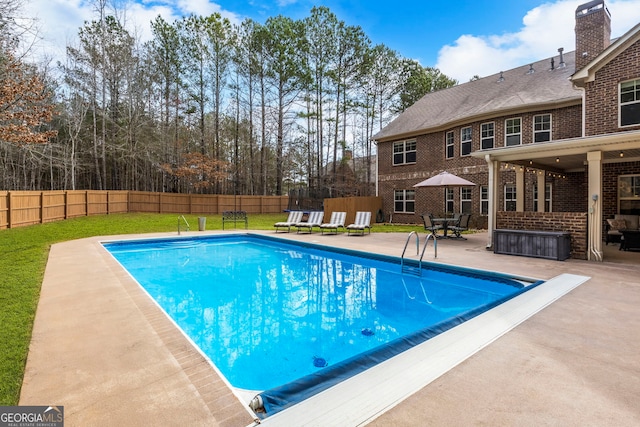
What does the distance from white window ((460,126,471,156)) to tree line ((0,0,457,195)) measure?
1293 centimetres

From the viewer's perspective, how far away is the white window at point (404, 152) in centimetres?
1728

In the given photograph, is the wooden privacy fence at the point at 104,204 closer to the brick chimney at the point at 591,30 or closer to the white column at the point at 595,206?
the white column at the point at 595,206

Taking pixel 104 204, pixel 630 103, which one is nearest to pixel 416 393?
pixel 630 103

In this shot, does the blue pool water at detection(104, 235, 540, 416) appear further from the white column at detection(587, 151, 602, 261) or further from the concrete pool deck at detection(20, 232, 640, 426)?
the white column at detection(587, 151, 602, 261)

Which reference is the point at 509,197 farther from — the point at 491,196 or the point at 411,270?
the point at 411,270

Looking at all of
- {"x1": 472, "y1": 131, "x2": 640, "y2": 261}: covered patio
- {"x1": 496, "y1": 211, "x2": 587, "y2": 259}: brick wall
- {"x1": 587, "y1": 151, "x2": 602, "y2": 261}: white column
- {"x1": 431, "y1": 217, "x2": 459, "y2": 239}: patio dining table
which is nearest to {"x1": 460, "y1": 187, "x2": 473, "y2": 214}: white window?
{"x1": 431, "y1": 217, "x2": 459, "y2": 239}: patio dining table

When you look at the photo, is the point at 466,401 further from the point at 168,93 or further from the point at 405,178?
the point at 168,93

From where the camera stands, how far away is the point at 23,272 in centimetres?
583

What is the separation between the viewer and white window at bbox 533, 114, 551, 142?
12.5 m

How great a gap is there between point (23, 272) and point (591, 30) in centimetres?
1656

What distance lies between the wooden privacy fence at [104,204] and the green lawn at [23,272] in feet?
2.00

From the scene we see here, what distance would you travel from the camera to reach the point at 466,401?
1989 mm

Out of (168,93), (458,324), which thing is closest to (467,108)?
(458,324)

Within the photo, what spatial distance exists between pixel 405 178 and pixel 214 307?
14.1 meters
